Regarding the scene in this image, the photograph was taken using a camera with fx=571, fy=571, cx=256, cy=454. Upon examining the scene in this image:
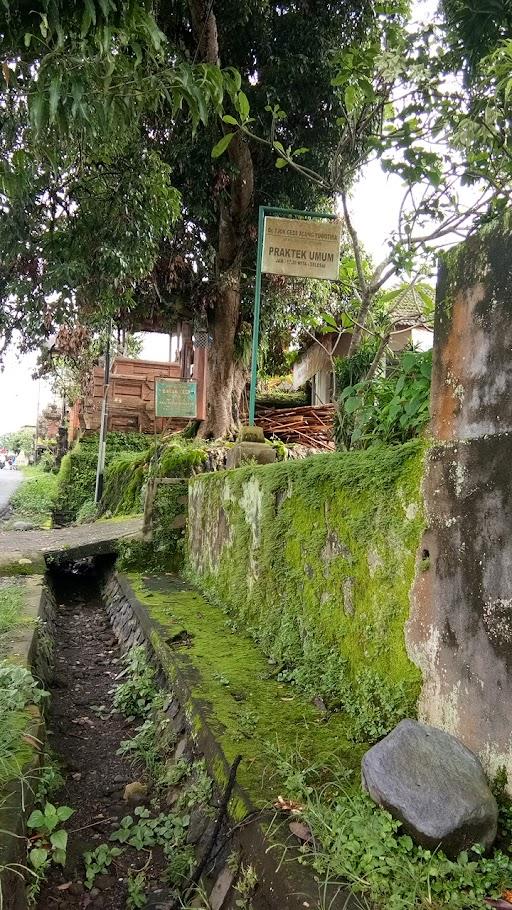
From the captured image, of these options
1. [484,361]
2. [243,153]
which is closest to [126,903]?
[484,361]

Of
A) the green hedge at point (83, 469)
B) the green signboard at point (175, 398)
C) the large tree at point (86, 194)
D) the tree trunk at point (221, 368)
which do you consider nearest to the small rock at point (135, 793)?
the large tree at point (86, 194)

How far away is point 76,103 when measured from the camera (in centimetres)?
228

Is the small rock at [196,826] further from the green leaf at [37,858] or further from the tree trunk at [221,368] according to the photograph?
the tree trunk at [221,368]

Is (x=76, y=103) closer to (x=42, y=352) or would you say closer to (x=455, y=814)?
(x=455, y=814)

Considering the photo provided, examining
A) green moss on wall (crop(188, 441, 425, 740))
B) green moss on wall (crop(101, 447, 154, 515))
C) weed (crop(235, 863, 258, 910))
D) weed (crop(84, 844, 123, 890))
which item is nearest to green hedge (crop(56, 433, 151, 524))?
green moss on wall (crop(101, 447, 154, 515))

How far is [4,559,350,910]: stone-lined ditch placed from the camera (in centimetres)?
208

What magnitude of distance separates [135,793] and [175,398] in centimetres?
760

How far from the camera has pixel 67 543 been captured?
8172mm

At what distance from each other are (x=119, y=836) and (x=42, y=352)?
378 inches

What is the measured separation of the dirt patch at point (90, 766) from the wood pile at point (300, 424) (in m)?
7.25

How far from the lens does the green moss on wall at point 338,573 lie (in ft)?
8.52

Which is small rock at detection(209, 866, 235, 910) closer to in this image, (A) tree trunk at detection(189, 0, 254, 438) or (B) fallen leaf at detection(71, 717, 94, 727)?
(B) fallen leaf at detection(71, 717, 94, 727)

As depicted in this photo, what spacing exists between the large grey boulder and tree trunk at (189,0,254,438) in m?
9.07

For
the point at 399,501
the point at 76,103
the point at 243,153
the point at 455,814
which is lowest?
the point at 455,814
